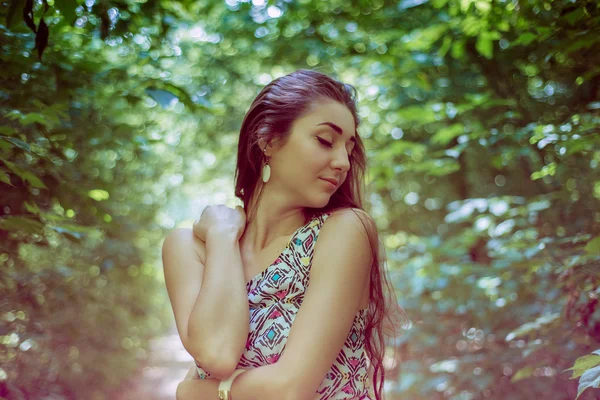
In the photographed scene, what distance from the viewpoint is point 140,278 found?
22.6 feet

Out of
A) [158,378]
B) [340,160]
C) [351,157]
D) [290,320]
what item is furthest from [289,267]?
[158,378]

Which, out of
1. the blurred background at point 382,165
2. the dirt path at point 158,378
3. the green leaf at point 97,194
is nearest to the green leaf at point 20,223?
the blurred background at point 382,165

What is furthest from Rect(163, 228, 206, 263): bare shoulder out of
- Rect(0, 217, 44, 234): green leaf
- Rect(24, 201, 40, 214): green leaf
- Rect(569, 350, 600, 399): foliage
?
Rect(569, 350, 600, 399): foliage

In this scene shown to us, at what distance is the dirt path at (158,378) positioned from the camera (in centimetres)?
707

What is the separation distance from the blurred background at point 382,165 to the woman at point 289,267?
1.98ft

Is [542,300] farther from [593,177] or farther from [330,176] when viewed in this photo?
[330,176]

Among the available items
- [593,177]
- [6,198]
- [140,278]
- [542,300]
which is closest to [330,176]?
[6,198]

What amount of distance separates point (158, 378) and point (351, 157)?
732 cm

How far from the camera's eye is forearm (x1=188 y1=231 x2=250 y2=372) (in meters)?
1.57

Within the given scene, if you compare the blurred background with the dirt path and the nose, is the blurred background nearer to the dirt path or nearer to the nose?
the dirt path

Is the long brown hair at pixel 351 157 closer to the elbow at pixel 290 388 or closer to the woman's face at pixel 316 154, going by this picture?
the woman's face at pixel 316 154

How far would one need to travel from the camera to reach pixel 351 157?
198 centimetres

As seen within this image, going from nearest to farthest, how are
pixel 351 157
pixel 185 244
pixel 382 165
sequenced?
1. pixel 185 244
2. pixel 351 157
3. pixel 382 165

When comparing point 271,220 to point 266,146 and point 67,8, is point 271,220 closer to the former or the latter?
point 266,146
